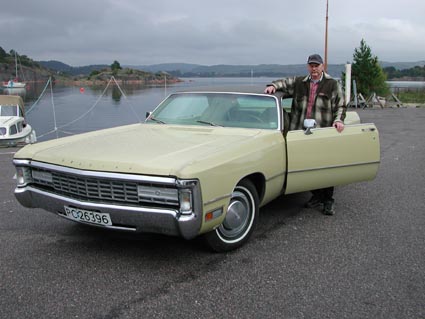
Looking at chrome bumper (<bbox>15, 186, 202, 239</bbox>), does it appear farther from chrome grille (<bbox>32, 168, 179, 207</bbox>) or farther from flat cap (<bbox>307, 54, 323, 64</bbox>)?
flat cap (<bbox>307, 54, 323, 64</bbox>)

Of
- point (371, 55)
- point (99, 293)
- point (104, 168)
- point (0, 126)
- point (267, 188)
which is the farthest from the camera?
point (371, 55)

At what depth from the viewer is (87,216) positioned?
3.74m

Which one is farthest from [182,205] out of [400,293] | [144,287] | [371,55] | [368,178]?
[371,55]

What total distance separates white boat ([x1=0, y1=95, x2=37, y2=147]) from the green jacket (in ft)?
48.8

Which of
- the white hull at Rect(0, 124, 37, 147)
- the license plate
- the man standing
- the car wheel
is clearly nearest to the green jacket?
the man standing

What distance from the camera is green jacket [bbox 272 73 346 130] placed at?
5.36 m

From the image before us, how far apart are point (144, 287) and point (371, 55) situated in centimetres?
3337

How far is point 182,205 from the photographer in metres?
3.41

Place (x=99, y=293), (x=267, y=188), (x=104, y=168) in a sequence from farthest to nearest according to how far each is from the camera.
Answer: (x=267, y=188) < (x=104, y=168) < (x=99, y=293)

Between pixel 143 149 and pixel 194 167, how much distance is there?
0.73m

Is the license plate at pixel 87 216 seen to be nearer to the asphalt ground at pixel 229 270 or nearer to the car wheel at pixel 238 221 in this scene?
the asphalt ground at pixel 229 270

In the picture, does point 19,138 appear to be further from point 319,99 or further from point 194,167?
point 194,167

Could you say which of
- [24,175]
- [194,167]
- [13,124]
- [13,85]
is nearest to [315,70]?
[194,167]

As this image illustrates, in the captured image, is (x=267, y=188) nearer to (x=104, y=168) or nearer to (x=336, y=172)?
(x=336, y=172)
